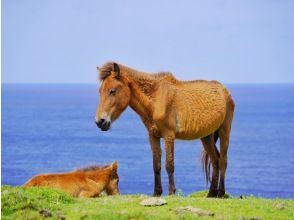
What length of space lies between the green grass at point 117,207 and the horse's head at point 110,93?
4.75 ft

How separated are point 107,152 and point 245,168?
19946 millimetres

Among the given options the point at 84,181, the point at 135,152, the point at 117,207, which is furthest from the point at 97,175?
the point at 135,152

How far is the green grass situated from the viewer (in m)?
11.6

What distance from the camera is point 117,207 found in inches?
487

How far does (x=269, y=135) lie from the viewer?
134875mm

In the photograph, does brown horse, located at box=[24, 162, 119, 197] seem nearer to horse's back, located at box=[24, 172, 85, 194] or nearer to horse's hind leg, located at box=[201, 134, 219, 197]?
horse's back, located at box=[24, 172, 85, 194]

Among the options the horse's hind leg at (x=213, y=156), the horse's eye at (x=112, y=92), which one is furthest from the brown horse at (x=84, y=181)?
the horse's eye at (x=112, y=92)

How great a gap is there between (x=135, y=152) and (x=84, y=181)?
10030 cm

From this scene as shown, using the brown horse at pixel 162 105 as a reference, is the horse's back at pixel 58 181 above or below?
below

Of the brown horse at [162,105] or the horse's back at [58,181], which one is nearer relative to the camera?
the brown horse at [162,105]

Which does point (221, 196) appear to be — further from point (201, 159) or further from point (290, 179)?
point (290, 179)

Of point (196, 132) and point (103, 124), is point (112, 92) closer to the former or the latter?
point (103, 124)

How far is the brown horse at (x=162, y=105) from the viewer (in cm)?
1354

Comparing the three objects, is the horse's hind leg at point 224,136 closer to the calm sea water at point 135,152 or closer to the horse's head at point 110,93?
the horse's head at point 110,93
